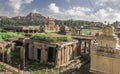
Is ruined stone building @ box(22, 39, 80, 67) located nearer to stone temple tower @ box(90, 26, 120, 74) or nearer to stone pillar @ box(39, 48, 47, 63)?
stone pillar @ box(39, 48, 47, 63)

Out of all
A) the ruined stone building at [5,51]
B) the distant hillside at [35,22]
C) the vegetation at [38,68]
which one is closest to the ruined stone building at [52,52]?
the vegetation at [38,68]

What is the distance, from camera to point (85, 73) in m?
20.9

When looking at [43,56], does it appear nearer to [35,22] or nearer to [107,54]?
[107,54]

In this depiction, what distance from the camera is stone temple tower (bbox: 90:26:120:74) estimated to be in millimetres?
14624

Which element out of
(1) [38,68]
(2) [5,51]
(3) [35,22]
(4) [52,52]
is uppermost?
(3) [35,22]

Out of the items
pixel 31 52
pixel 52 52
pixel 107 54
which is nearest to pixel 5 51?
pixel 31 52

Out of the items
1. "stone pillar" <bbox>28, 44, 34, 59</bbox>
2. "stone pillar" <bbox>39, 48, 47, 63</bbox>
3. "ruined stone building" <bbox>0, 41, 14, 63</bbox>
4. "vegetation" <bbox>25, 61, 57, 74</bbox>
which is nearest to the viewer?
"vegetation" <bbox>25, 61, 57, 74</bbox>

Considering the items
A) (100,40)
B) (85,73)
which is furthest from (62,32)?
(100,40)

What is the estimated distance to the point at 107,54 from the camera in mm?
14688

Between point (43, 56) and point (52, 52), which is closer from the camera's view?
point (43, 56)

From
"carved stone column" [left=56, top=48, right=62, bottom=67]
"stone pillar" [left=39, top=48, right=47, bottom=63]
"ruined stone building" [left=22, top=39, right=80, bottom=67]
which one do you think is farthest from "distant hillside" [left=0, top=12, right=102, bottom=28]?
"carved stone column" [left=56, top=48, right=62, bottom=67]

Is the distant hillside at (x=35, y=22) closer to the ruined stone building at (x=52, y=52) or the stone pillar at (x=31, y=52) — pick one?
the stone pillar at (x=31, y=52)

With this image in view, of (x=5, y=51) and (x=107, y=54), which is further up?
(x=107, y=54)

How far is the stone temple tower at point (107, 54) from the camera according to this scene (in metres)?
14.6
